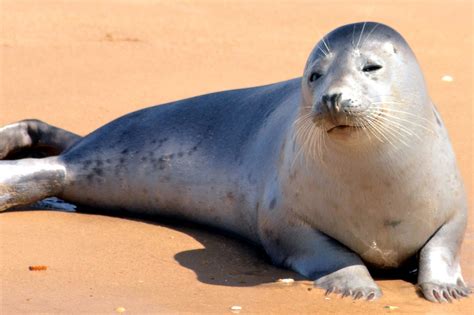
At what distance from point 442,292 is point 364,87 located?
0.85 meters

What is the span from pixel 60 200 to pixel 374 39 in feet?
7.52

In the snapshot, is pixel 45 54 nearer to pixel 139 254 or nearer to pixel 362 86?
pixel 139 254

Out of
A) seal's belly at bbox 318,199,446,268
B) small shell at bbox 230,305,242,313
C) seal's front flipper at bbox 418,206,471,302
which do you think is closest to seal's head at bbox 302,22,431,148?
seal's belly at bbox 318,199,446,268

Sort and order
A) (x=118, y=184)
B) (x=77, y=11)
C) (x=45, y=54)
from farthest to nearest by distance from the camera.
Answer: (x=77, y=11) < (x=45, y=54) < (x=118, y=184)

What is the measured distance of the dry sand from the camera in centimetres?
479

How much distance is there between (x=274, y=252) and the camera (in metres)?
5.43

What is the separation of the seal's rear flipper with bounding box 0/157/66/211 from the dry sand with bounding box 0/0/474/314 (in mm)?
112

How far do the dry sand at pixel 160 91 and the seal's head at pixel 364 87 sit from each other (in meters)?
0.64

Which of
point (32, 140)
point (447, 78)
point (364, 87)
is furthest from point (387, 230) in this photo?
point (447, 78)

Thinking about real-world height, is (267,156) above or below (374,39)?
below

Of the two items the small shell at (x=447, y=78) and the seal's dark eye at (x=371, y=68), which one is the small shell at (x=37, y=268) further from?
the small shell at (x=447, y=78)

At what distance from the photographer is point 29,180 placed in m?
6.34

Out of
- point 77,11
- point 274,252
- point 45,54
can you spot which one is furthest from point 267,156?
point 77,11

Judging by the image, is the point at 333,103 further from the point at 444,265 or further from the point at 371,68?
the point at 444,265
